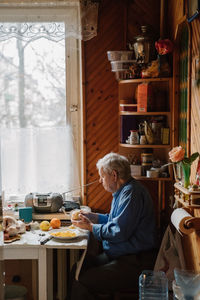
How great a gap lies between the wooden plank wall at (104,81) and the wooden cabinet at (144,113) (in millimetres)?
134

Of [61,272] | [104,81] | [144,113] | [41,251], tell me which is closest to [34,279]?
[61,272]

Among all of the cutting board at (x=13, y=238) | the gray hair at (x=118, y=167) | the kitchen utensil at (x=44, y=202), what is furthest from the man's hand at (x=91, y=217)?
the cutting board at (x=13, y=238)

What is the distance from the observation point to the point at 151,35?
3615 millimetres

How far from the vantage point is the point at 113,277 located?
307cm

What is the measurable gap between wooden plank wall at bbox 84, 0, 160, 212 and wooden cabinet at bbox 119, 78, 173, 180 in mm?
134

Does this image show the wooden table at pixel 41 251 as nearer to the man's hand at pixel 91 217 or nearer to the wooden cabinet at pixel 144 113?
the man's hand at pixel 91 217

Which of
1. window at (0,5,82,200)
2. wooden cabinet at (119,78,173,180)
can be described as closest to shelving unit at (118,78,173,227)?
wooden cabinet at (119,78,173,180)

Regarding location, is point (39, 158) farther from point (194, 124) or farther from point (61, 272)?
point (194, 124)

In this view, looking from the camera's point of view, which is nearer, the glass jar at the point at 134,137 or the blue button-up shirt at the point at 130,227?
the blue button-up shirt at the point at 130,227

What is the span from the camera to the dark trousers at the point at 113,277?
3062 mm

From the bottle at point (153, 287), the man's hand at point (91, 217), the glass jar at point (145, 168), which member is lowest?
the bottle at point (153, 287)

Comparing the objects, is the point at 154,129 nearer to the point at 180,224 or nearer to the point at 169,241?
the point at 169,241

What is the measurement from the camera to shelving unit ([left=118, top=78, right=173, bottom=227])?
11.8 ft

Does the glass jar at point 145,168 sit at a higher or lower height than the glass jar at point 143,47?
lower
